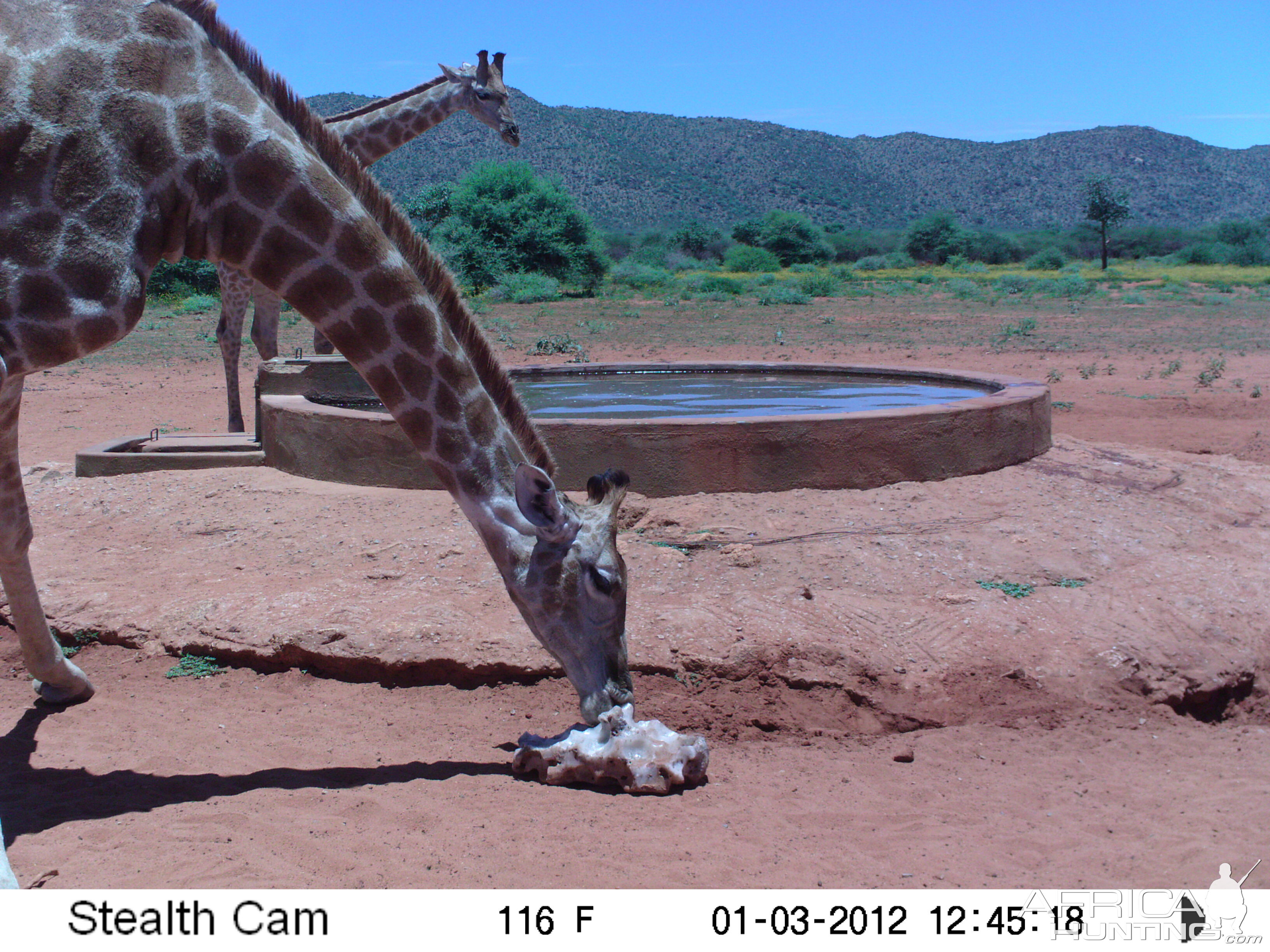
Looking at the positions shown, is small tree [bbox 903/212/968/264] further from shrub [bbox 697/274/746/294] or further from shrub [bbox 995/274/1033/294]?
shrub [bbox 697/274/746/294]

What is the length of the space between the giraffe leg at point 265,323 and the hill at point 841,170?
65886 mm

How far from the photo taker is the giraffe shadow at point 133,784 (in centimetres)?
341

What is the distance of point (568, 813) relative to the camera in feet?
11.2

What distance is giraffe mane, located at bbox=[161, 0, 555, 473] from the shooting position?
3.34 meters

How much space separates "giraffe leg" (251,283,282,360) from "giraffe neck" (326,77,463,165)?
1582 millimetres

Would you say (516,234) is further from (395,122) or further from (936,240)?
(936,240)

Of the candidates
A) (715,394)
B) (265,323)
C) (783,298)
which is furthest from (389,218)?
(783,298)

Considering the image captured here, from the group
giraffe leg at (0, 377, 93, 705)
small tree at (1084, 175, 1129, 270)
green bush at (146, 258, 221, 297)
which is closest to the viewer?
giraffe leg at (0, 377, 93, 705)

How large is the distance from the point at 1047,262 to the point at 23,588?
50.6 m

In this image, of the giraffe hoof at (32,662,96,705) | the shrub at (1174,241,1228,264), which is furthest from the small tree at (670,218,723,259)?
the giraffe hoof at (32,662,96,705)

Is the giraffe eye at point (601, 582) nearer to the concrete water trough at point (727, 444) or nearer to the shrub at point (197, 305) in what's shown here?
the concrete water trough at point (727, 444)

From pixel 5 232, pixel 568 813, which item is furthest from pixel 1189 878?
pixel 5 232

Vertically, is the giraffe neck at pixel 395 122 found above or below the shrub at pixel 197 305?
above

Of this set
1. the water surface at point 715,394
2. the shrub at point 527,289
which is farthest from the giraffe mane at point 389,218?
the shrub at point 527,289
